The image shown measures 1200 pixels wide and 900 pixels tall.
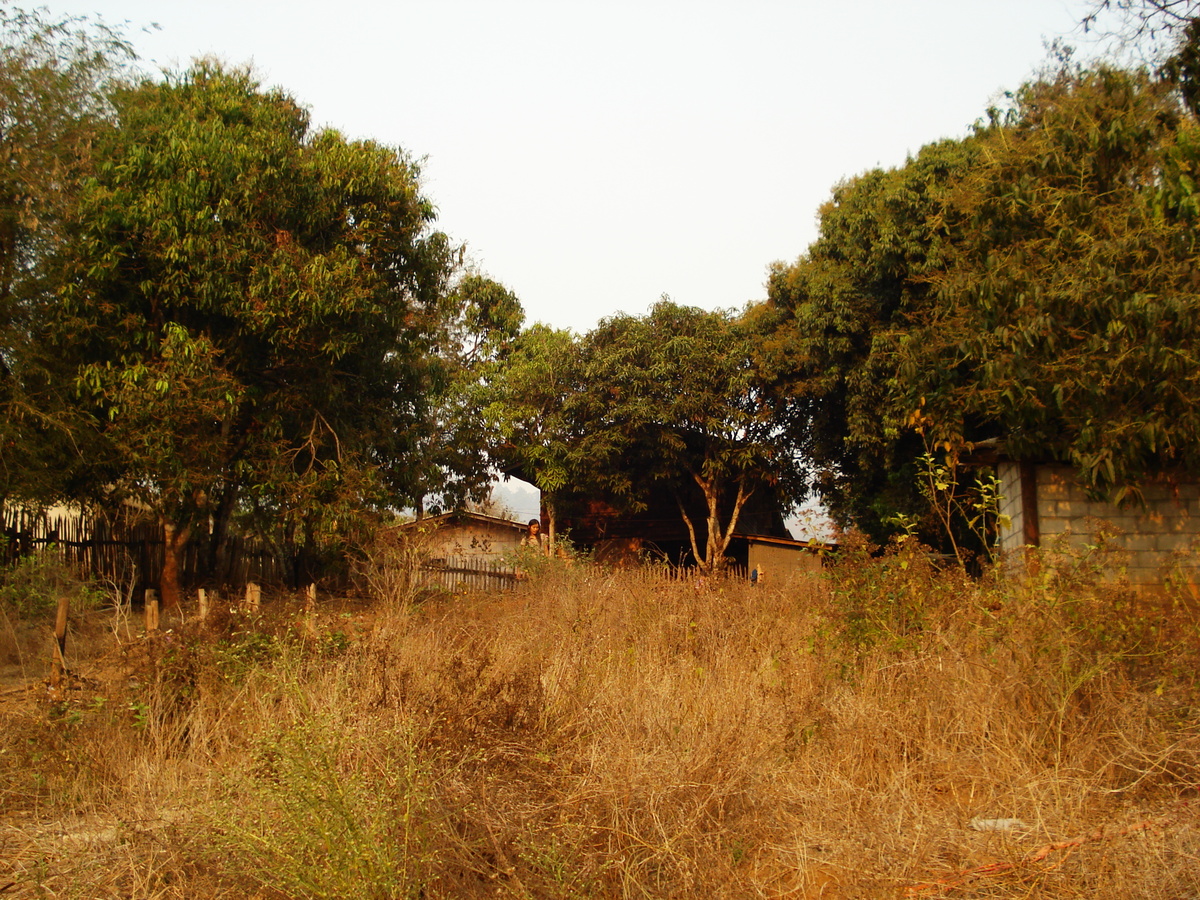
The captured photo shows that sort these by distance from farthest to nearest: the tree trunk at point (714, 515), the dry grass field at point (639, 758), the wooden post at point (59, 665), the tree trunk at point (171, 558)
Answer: the tree trunk at point (714, 515) → the tree trunk at point (171, 558) → the wooden post at point (59, 665) → the dry grass field at point (639, 758)

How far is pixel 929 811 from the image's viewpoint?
4.01 metres

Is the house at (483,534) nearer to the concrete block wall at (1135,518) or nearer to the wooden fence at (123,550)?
the wooden fence at (123,550)

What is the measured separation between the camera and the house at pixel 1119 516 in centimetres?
964

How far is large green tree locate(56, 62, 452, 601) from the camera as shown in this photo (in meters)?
10.9

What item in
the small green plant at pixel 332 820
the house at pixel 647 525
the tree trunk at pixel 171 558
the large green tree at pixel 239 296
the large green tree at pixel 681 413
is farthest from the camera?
the house at pixel 647 525

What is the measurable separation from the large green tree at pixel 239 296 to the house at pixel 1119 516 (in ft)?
26.0

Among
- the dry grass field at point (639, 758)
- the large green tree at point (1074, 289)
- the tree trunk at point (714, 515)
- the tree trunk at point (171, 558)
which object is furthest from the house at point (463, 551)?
the large green tree at point (1074, 289)

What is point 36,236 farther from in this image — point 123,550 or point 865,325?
point 865,325

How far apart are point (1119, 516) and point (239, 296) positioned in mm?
10351

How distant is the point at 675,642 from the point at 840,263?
11535mm

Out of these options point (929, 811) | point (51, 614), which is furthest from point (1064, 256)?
point (51, 614)

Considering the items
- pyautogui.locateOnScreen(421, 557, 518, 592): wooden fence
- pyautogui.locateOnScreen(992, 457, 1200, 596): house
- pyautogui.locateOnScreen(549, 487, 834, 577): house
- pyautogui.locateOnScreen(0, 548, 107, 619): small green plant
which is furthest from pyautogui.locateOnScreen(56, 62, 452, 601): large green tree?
pyautogui.locateOnScreen(549, 487, 834, 577): house

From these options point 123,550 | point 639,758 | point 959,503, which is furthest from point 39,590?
point 959,503

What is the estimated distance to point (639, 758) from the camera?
4.08 metres
